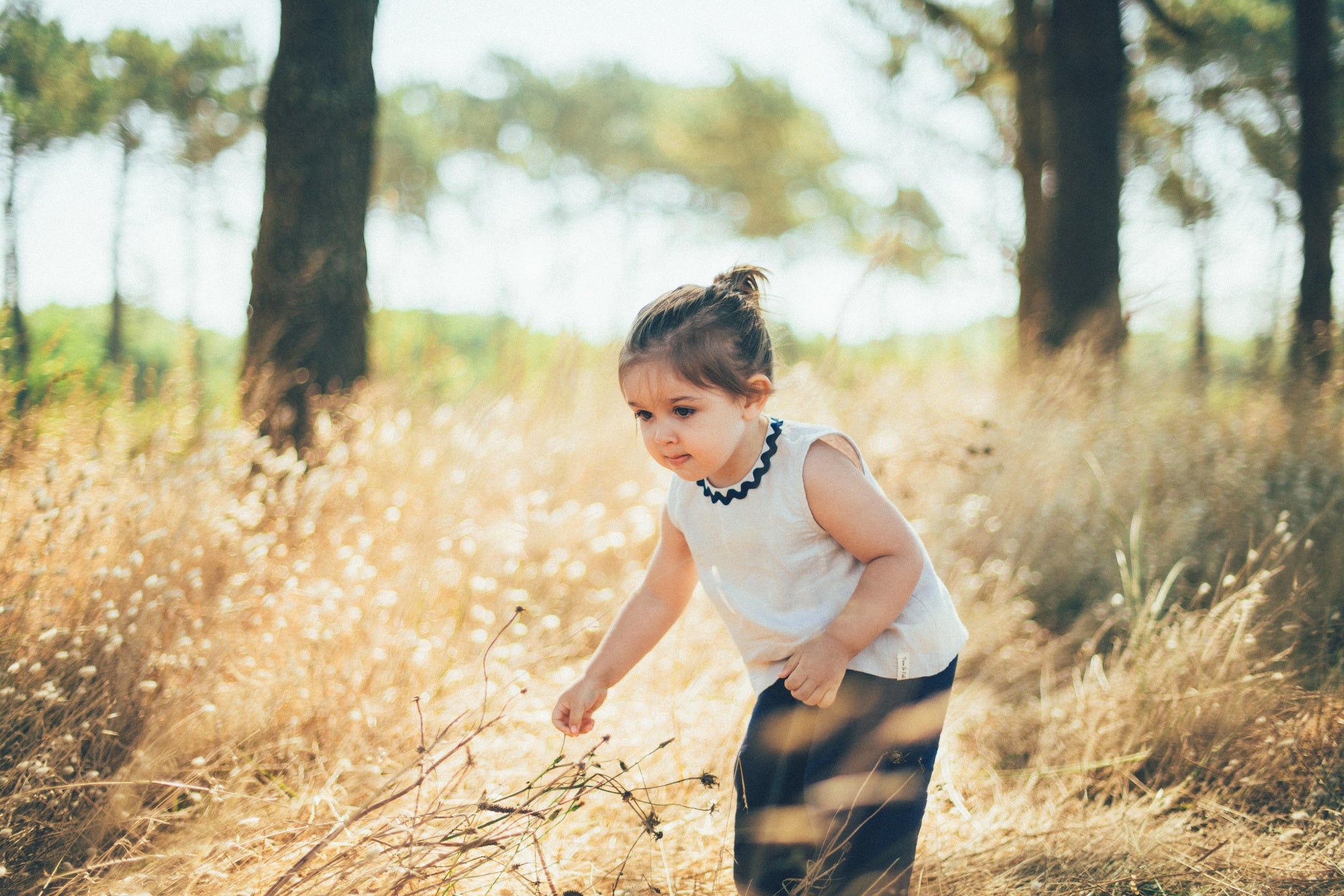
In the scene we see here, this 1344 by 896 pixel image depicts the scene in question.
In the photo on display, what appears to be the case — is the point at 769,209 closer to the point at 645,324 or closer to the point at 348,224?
the point at 348,224

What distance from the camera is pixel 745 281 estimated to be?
1.66m

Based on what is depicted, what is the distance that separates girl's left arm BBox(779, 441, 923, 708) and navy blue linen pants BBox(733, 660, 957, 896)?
122 millimetres

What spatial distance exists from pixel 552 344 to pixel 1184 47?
26.1 feet

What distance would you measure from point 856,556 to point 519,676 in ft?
2.80

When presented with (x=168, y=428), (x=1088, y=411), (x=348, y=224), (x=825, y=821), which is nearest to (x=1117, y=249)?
(x=1088, y=411)

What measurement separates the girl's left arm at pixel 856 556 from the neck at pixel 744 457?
0.12m

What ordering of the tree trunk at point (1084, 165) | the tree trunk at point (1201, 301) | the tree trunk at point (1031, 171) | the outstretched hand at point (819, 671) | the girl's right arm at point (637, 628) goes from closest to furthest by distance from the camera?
the outstretched hand at point (819, 671) < the girl's right arm at point (637, 628) < the tree trunk at point (1084, 165) < the tree trunk at point (1031, 171) < the tree trunk at point (1201, 301)

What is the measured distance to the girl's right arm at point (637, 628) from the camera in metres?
1.56

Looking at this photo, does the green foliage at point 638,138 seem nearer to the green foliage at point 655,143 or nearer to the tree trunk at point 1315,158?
the green foliage at point 655,143

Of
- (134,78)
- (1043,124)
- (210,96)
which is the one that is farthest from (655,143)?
(1043,124)

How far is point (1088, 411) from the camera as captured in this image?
171 inches

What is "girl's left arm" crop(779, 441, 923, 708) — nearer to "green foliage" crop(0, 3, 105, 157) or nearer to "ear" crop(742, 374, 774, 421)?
"ear" crop(742, 374, 774, 421)

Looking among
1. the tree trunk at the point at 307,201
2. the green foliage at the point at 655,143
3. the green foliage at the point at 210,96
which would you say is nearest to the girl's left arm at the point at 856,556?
the tree trunk at the point at 307,201

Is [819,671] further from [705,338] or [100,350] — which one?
[100,350]
